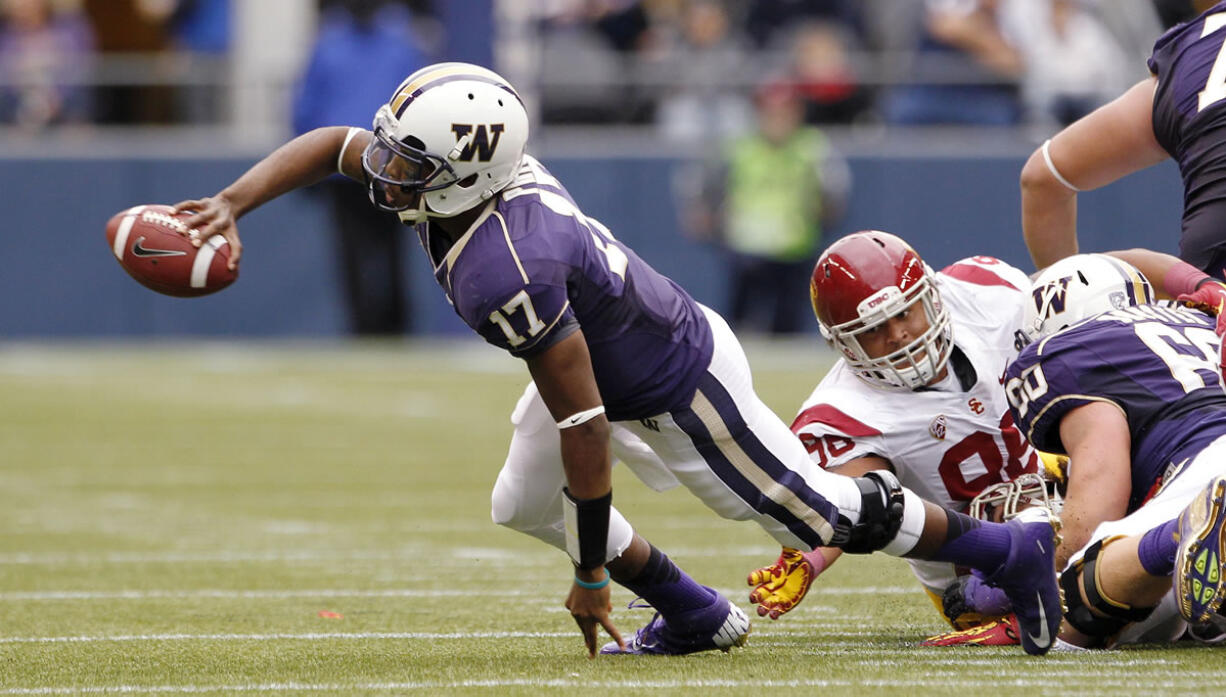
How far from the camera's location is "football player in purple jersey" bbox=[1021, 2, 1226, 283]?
470cm

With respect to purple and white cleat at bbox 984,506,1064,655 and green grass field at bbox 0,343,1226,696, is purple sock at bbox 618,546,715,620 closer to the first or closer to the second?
green grass field at bbox 0,343,1226,696

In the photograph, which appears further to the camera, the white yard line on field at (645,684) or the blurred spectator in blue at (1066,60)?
the blurred spectator in blue at (1066,60)

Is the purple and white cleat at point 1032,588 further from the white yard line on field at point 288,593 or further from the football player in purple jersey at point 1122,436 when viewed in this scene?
the white yard line on field at point 288,593

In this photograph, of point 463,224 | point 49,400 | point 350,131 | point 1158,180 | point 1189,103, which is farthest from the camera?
point 1158,180

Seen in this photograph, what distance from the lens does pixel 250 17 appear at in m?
15.8

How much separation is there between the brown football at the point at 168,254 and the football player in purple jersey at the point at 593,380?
0.13ft

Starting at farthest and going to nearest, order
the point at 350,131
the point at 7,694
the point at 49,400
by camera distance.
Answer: the point at 49,400
the point at 350,131
the point at 7,694

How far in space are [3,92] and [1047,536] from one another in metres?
11.9

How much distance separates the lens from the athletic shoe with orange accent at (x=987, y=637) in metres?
4.04

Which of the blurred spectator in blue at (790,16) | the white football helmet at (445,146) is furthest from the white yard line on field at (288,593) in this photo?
the blurred spectator in blue at (790,16)

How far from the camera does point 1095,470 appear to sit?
3.98m

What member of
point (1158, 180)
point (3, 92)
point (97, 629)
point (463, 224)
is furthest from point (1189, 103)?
point (3, 92)

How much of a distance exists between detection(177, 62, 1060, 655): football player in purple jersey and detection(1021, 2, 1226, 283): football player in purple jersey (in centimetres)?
115

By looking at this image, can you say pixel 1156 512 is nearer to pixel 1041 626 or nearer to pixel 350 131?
pixel 1041 626
